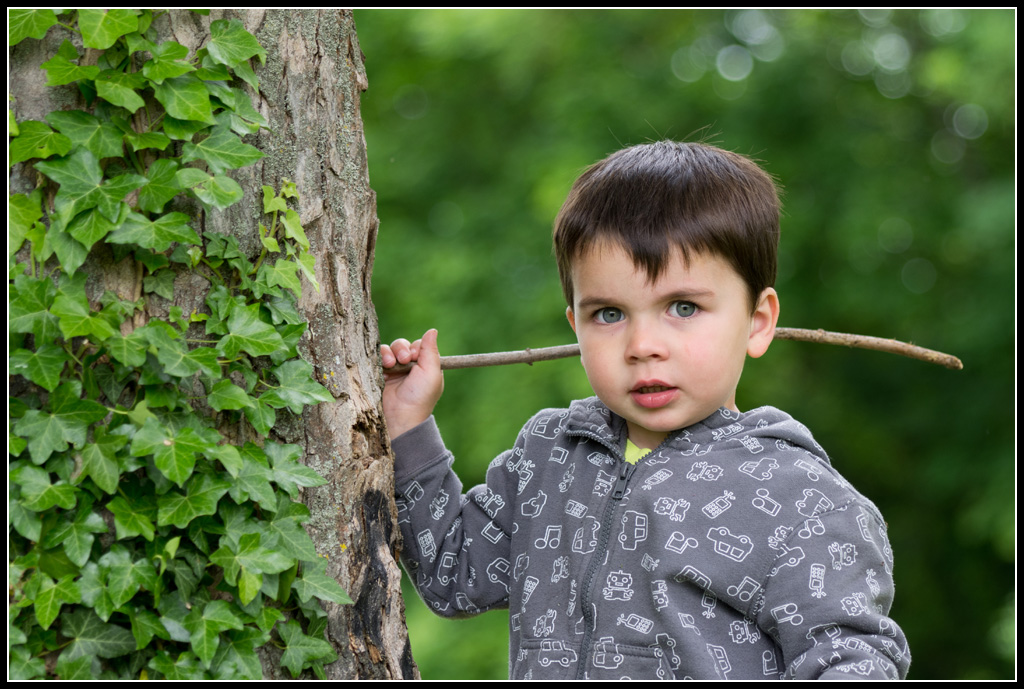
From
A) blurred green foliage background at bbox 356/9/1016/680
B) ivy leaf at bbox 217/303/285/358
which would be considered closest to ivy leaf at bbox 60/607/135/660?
ivy leaf at bbox 217/303/285/358

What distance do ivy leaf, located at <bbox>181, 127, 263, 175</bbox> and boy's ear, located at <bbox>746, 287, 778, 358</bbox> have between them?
1017mm

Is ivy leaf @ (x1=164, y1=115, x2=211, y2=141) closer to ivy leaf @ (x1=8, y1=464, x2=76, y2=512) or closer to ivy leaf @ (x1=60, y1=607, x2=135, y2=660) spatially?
ivy leaf @ (x1=8, y1=464, x2=76, y2=512)

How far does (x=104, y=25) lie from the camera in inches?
59.4

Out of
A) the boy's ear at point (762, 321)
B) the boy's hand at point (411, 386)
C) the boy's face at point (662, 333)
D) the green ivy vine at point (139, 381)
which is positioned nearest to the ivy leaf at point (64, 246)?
the green ivy vine at point (139, 381)

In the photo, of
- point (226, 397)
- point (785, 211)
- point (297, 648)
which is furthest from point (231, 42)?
point (785, 211)

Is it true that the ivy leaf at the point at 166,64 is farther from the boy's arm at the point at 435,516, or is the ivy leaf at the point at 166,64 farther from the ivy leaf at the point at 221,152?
the boy's arm at the point at 435,516

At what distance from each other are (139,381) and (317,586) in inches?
18.5

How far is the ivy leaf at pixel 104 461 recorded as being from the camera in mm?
1500

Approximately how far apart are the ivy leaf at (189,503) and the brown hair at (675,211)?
2.76 feet

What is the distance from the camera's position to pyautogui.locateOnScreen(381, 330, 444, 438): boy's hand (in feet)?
6.74

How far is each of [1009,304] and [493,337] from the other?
3.56 meters

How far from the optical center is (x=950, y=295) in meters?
7.50

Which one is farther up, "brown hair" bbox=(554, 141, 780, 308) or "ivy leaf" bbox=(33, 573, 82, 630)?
"brown hair" bbox=(554, 141, 780, 308)

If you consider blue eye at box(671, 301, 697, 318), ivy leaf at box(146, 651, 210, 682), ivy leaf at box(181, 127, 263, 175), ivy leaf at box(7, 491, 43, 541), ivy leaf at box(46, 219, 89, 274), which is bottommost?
ivy leaf at box(146, 651, 210, 682)
